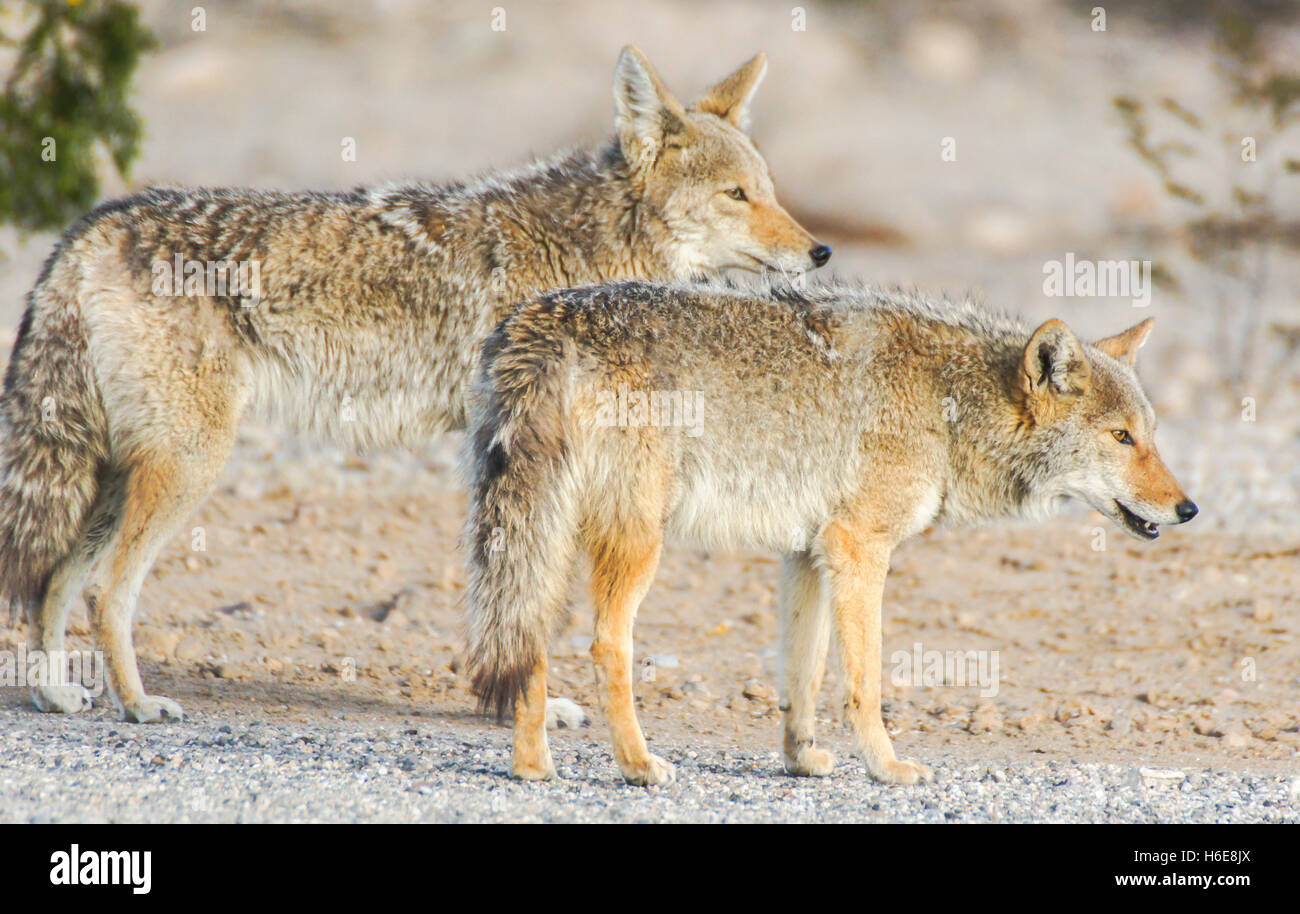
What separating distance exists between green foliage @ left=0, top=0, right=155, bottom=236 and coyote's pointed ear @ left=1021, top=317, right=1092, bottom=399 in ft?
25.4

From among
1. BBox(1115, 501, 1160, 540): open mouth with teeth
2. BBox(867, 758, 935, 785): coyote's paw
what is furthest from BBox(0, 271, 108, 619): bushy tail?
BBox(1115, 501, 1160, 540): open mouth with teeth

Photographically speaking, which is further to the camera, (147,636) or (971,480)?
(147,636)

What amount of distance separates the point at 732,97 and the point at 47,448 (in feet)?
13.4

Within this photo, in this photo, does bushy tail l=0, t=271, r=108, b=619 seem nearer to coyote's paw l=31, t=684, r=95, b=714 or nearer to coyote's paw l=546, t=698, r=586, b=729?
coyote's paw l=31, t=684, r=95, b=714

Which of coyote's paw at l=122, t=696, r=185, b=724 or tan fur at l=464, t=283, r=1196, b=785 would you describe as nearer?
tan fur at l=464, t=283, r=1196, b=785

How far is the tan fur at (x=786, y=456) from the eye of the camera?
17.8 feet

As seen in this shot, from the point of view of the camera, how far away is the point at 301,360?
22.4 feet

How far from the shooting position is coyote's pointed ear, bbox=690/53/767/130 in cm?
812

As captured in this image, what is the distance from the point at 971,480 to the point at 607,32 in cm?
2392

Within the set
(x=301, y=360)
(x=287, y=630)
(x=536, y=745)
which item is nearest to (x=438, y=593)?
(x=287, y=630)

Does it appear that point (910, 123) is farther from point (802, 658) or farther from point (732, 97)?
point (802, 658)

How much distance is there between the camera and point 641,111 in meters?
7.64

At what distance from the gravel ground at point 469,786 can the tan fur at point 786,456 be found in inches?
10.8
